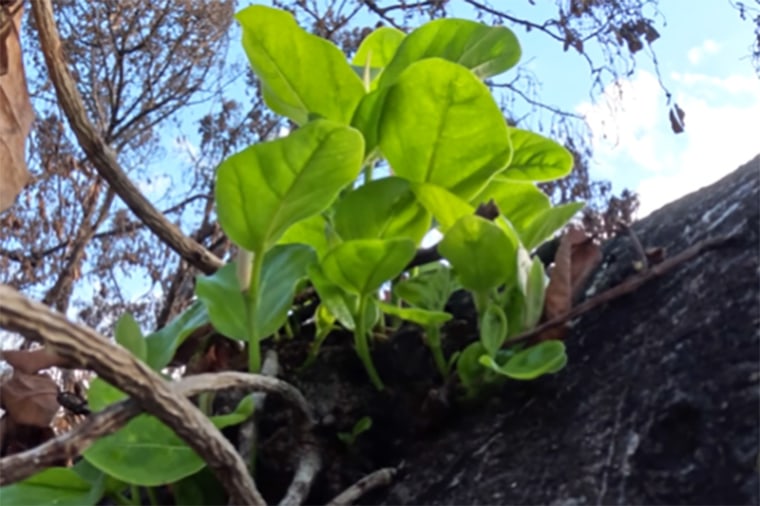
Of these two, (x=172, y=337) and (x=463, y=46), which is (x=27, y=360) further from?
(x=463, y=46)

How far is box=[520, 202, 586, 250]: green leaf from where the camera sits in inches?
17.8

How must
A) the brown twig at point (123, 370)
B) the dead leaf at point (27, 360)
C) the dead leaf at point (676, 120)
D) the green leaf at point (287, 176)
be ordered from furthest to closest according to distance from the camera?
1. the dead leaf at point (676, 120)
2. the dead leaf at point (27, 360)
3. the green leaf at point (287, 176)
4. the brown twig at point (123, 370)

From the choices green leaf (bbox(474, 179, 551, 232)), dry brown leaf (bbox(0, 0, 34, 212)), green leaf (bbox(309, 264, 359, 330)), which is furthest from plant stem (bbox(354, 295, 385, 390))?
dry brown leaf (bbox(0, 0, 34, 212))

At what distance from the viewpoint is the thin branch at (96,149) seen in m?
0.55

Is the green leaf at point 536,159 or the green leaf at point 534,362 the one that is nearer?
the green leaf at point 534,362

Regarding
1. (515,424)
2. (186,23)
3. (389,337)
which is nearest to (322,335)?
(389,337)

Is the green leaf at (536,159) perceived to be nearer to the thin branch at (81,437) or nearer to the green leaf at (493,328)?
the green leaf at (493,328)

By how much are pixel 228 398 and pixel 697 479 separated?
0.89ft

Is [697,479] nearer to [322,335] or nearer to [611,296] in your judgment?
[611,296]

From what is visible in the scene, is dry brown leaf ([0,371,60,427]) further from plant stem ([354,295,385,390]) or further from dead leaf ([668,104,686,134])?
dead leaf ([668,104,686,134])

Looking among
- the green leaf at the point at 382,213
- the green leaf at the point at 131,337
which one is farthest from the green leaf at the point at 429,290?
the green leaf at the point at 131,337

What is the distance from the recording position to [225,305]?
44 cm

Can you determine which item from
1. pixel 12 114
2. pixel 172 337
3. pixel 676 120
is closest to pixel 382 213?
pixel 172 337

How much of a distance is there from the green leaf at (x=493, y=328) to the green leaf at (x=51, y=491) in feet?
0.67
